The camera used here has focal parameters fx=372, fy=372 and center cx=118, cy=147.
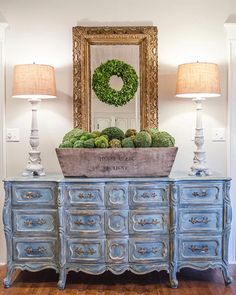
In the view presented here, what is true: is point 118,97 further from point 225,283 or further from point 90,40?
point 225,283

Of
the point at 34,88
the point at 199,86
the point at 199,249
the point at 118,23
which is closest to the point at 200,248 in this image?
the point at 199,249

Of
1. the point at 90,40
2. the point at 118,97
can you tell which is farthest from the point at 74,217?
the point at 90,40

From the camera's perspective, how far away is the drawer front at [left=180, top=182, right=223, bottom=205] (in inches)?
106

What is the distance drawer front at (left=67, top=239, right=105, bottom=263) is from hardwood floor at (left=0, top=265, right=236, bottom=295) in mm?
229

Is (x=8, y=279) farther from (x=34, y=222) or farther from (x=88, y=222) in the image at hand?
(x=88, y=222)

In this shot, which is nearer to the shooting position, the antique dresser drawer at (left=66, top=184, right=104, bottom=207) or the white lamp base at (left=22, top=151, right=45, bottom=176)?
the antique dresser drawer at (left=66, top=184, right=104, bottom=207)

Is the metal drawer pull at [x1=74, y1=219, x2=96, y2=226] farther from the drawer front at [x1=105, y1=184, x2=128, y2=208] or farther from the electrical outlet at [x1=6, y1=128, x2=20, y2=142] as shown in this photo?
the electrical outlet at [x1=6, y1=128, x2=20, y2=142]

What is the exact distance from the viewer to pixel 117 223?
268cm

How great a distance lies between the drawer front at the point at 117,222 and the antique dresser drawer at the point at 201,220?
408 mm

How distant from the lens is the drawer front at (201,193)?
270cm

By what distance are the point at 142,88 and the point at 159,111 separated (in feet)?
0.80

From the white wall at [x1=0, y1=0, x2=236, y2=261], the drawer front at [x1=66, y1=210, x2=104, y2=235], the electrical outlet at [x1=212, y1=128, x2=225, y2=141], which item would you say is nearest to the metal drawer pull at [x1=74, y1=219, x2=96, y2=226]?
the drawer front at [x1=66, y1=210, x2=104, y2=235]

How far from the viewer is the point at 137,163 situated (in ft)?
8.94

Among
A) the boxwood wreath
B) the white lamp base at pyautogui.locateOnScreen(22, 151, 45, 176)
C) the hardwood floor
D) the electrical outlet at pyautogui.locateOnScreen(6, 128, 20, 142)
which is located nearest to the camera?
the hardwood floor
